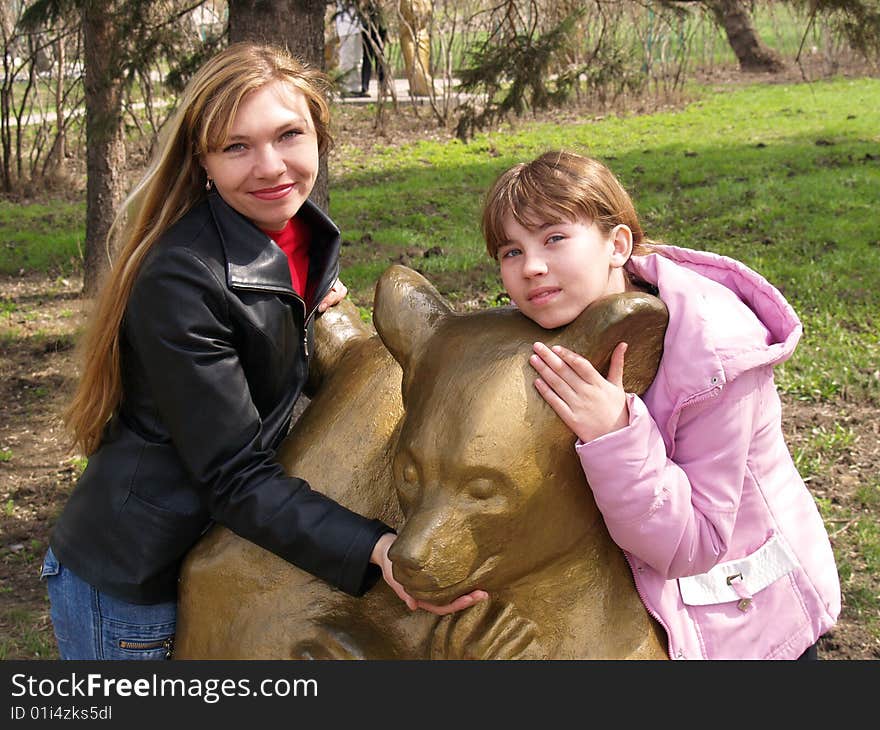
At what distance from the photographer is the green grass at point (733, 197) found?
6.95m

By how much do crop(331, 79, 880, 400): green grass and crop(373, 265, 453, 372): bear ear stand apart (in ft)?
13.9

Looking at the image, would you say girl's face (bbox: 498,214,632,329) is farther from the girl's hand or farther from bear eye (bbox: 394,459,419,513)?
bear eye (bbox: 394,459,419,513)

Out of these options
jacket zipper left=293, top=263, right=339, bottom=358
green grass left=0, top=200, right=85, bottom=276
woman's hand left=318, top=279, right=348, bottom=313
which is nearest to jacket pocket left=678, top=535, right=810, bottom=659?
jacket zipper left=293, top=263, right=339, bottom=358

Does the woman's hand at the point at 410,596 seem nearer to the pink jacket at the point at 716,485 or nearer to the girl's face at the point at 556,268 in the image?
the pink jacket at the point at 716,485

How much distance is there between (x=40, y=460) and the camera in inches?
226

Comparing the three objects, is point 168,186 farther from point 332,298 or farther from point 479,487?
point 479,487

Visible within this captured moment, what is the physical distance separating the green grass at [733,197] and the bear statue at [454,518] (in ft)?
13.7

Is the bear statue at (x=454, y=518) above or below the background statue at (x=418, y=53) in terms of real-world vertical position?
below

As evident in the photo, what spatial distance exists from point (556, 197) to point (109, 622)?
137 centimetres

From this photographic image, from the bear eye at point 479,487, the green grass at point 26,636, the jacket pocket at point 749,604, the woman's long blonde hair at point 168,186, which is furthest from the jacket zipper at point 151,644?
the green grass at point 26,636

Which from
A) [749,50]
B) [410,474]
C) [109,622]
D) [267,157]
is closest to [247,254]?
[267,157]
